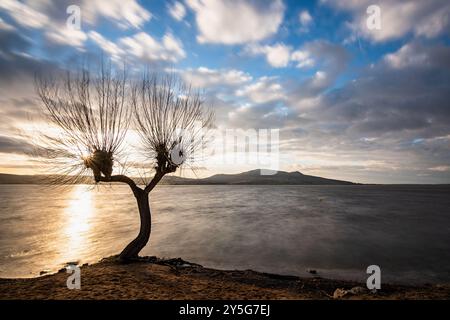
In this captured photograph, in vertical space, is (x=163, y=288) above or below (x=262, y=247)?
above

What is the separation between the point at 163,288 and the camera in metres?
8.55

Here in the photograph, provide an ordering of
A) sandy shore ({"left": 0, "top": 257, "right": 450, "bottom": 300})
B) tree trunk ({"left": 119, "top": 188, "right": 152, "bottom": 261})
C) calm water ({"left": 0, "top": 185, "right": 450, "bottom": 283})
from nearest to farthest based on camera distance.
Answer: sandy shore ({"left": 0, "top": 257, "right": 450, "bottom": 300}) < tree trunk ({"left": 119, "top": 188, "right": 152, "bottom": 261}) < calm water ({"left": 0, "top": 185, "right": 450, "bottom": 283})

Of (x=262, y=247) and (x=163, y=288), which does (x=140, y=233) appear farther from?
(x=262, y=247)

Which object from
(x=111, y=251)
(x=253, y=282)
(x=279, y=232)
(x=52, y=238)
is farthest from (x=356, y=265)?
(x=52, y=238)

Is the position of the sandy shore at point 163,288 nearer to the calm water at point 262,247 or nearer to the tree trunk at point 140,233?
the tree trunk at point 140,233

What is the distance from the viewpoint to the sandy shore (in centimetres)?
779

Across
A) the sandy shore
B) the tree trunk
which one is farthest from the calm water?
the sandy shore

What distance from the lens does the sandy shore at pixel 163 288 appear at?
7786mm

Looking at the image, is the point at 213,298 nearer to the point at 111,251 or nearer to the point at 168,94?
the point at 168,94

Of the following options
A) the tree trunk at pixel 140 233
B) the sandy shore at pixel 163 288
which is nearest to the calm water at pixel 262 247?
the tree trunk at pixel 140 233

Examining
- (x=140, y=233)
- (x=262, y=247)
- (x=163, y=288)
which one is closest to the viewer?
(x=163, y=288)

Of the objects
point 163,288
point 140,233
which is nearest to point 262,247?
point 140,233

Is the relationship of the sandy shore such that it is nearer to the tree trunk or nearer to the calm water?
the tree trunk
